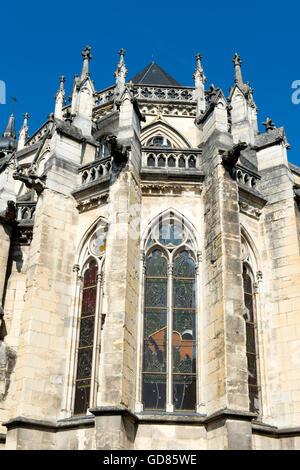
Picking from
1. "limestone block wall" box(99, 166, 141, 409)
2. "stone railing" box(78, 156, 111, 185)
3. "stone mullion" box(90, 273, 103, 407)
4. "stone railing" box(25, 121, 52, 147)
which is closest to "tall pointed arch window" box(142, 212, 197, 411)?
"limestone block wall" box(99, 166, 141, 409)

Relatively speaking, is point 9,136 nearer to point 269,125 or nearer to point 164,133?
point 164,133

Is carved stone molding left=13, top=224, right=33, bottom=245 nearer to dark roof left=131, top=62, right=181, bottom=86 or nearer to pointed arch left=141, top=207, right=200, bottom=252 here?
pointed arch left=141, top=207, right=200, bottom=252

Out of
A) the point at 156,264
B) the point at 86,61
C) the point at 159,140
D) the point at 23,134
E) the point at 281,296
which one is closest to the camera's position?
the point at 156,264

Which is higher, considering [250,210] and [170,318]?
[250,210]

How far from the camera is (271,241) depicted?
1154cm

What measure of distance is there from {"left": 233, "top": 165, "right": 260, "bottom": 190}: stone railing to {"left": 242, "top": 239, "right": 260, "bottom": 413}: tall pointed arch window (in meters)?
1.40

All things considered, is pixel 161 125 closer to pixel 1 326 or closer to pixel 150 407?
pixel 1 326

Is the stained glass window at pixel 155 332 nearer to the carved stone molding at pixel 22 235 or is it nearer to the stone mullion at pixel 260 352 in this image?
the stone mullion at pixel 260 352

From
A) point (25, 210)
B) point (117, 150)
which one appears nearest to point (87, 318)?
point (117, 150)

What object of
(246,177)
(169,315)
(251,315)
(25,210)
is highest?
(246,177)

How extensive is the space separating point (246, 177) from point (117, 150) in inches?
125

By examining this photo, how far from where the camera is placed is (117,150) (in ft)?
34.9

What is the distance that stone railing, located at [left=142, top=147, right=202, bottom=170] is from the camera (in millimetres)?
11758
